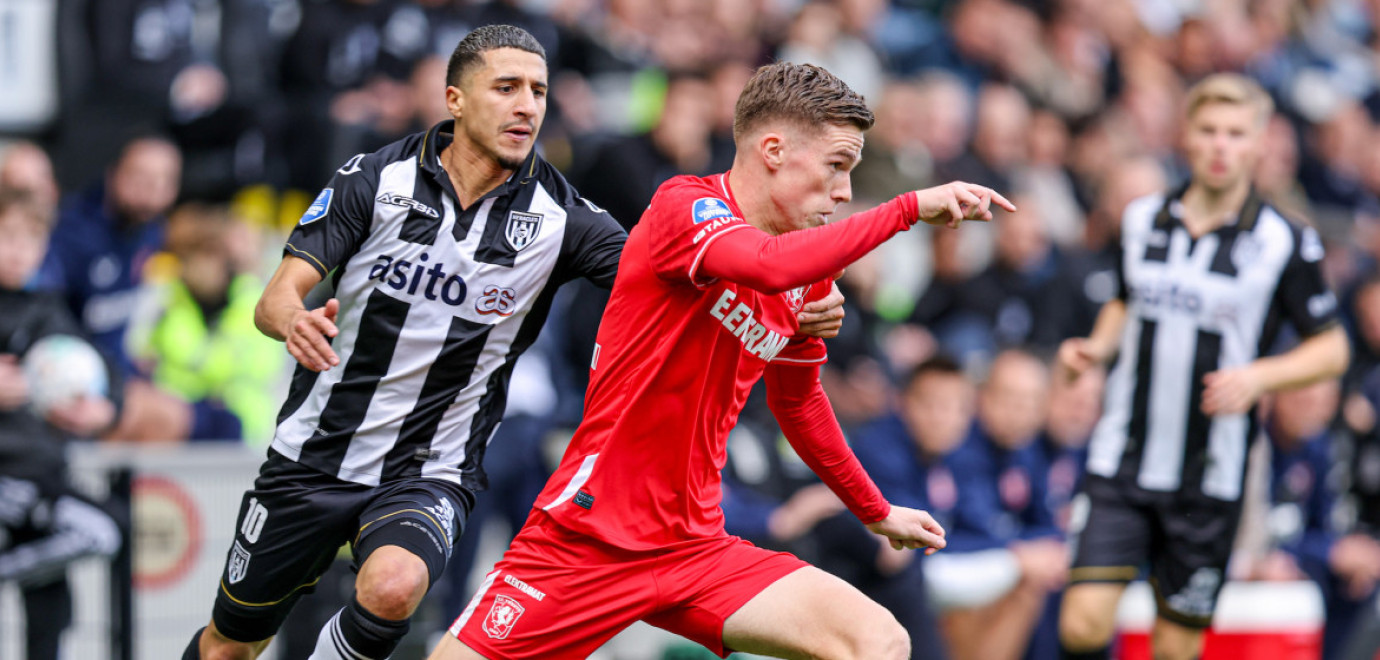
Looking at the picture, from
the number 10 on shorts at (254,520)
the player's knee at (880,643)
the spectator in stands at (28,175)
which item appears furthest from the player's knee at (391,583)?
the spectator in stands at (28,175)

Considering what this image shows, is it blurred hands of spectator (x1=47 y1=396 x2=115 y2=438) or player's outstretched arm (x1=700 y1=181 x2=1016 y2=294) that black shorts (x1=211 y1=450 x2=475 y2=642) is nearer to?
player's outstretched arm (x1=700 y1=181 x2=1016 y2=294)

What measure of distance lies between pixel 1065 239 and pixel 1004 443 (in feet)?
12.7

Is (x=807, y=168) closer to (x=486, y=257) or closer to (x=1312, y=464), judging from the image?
(x=486, y=257)

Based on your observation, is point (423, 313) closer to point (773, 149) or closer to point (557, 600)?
point (557, 600)

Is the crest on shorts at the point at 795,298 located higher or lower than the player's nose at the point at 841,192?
lower

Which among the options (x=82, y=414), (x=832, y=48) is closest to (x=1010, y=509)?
(x=832, y=48)

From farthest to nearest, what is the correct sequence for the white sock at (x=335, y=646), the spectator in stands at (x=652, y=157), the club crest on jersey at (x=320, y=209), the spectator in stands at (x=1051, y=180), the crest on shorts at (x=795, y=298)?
the spectator in stands at (x=1051, y=180) → the spectator in stands at (x=652, y=157) → the club crest on jersey at (x=320, y=209) → the white sock at (x=335, y=646) → the crest on shorts at (x=795, y=298)

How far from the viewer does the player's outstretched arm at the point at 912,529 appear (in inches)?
194

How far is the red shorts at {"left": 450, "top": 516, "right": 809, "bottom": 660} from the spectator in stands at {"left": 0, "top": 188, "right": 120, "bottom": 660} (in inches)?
136

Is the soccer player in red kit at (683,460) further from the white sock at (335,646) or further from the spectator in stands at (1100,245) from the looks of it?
the spectator in stands at (1100,245)

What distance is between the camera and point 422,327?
520cm

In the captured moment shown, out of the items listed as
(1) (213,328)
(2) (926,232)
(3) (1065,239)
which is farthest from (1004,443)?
(1) (213,328)

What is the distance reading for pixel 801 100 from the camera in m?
4.54

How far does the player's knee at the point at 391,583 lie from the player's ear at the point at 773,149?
1.65 m
